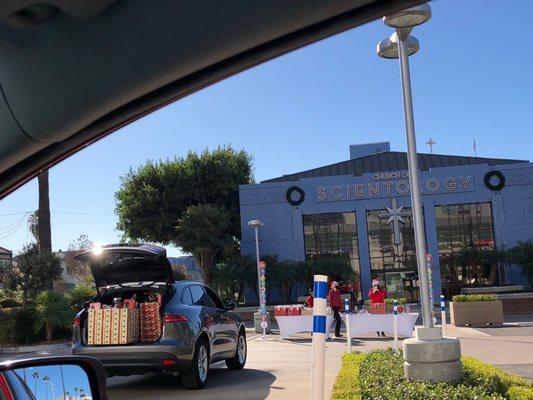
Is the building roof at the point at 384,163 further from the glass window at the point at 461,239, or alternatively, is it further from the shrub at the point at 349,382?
the shrub at the point at 349,382

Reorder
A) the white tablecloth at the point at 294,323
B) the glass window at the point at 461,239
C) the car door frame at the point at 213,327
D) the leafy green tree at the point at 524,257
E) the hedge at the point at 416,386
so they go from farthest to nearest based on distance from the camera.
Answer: the glass window at the point at 461,239, the leafy green tree at the point at 524,257, the white tablecloth at the point at 294,323, the car door frame at the point at 213,327, the hedge at the point at 416,386

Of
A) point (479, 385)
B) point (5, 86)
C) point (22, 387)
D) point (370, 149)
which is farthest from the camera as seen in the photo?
point (370, 149)

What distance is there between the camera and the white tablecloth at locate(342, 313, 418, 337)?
1537 centimetres

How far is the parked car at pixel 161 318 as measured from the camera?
8.88m

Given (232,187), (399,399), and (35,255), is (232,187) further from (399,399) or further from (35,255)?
(399,399)

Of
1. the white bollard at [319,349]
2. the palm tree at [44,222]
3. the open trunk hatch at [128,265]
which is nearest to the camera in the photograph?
the white bollard at [319,349]

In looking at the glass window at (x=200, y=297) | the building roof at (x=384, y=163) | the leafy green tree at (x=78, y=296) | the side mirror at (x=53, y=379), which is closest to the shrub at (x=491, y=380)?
the glass window at (x=200, y=297)

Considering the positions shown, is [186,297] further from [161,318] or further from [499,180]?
[499,180]

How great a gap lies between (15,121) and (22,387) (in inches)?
35.2

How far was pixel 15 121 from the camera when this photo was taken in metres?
2.13

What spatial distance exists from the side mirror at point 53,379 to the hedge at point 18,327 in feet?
59.1

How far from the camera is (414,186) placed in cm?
866

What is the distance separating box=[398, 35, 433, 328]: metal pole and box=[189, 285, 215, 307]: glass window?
12.2 feet

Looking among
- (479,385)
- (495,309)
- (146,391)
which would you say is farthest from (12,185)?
(495,309)
